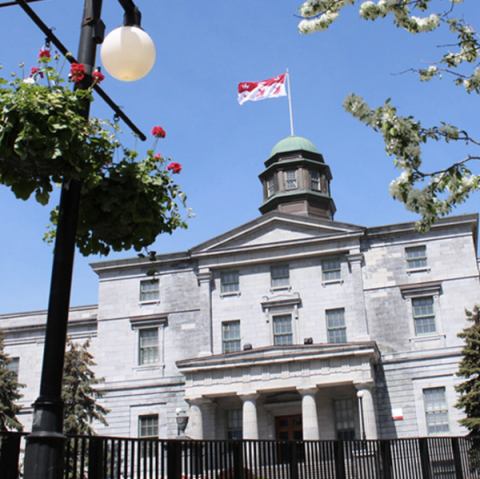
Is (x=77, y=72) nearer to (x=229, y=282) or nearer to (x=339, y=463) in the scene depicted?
(x=339, y=463)

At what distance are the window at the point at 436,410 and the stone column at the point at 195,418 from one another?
12120mm

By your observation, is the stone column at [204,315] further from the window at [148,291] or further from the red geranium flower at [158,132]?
the red geranium flower at [158,132]

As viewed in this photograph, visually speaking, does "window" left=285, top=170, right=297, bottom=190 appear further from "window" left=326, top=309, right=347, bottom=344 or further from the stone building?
"window" left=326, top=309, right=347, bottom=344

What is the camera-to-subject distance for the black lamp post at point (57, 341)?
203 inches

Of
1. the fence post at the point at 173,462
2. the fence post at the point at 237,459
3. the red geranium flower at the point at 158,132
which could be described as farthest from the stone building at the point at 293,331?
the red geranium flower at the point at 158,132

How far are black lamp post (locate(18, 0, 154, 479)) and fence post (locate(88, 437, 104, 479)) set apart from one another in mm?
1947

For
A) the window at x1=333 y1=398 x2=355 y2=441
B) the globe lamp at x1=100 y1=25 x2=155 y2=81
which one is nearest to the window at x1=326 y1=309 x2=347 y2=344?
the window at x1=333 y1=398 x2=355 y2=441

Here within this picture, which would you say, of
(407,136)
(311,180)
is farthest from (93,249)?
(311,180)

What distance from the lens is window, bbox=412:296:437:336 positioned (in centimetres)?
3647

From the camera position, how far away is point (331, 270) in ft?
127

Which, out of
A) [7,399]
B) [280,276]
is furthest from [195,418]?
[7,399]

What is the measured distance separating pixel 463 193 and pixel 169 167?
7.43 meters

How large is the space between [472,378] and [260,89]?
79.0ft

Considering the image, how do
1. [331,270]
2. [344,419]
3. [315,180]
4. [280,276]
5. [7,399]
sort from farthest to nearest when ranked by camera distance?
[315,180], [280,276], [331,270], [7,399], [344,419]
